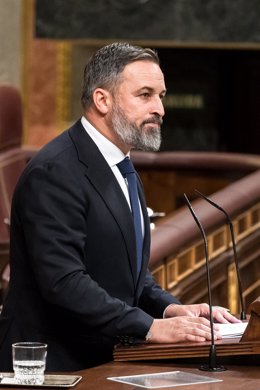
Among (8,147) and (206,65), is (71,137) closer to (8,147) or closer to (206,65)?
(8,147)

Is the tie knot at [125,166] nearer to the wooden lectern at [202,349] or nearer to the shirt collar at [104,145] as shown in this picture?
the shirt collar at [104,145]

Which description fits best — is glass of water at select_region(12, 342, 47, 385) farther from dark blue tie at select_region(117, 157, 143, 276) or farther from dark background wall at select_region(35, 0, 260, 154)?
dark background wall at select_region(35, 0, 260, 154)

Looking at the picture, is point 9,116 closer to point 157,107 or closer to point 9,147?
point 9,147

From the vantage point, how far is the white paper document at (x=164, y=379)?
2.79 metres

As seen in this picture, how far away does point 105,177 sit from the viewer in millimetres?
3240

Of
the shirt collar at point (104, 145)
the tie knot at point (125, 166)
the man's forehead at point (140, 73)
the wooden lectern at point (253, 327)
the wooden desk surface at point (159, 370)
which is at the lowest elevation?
the wooden desk surface at point (159, 370)

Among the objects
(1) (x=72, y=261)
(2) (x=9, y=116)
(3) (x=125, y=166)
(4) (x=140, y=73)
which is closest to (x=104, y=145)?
(3) (x=125, y=166)

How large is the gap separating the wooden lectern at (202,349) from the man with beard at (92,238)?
0.19 ft

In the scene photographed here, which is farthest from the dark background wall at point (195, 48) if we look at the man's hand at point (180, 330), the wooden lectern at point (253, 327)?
the wooden lectern at point (253, 327)

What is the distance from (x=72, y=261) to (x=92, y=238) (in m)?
0.13

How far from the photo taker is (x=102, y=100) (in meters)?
3.29

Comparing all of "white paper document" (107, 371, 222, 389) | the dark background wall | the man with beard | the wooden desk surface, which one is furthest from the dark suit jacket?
the dark background wall

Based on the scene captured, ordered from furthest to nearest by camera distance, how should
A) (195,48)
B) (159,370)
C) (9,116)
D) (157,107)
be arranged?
1. (195,48)
2. (9,116)
3. (157,107)
4. (159,370)

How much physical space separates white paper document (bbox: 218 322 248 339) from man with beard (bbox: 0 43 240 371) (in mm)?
47
